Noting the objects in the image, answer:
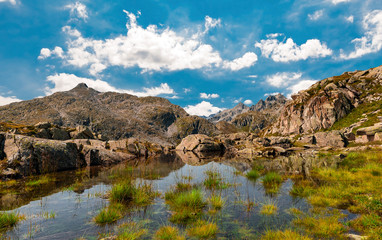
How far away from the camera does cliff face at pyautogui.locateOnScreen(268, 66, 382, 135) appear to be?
9712cm

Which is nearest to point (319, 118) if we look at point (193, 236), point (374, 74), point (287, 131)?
point (287, 131)

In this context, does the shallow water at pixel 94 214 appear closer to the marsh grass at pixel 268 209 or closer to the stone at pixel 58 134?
the marsh grass at pixel 268 209

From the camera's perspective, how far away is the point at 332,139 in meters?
56.3

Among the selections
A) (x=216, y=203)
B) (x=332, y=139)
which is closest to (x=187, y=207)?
(x=216, y=203)

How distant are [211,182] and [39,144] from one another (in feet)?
65.4

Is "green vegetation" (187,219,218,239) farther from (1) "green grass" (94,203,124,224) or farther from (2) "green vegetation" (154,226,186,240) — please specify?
(1) "green grass" (94,203,124,224)

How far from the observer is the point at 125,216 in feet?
26.7

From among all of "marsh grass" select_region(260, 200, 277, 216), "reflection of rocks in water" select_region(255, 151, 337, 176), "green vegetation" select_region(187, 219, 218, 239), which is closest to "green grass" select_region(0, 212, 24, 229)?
"green vegetation" select_region(187, 219, 218, 239)

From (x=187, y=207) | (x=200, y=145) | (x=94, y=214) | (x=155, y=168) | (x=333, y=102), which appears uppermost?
(x=333, y=102)

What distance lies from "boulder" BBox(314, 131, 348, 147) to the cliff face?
153ft

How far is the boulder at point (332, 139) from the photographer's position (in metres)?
52.7

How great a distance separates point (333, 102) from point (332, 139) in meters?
57.1

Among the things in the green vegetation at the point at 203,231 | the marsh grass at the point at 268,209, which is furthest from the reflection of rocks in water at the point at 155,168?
the marsh grass at the point at 268,209

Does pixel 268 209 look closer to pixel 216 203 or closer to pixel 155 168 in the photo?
pixel 216 203
